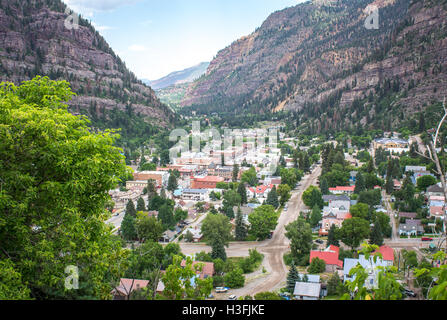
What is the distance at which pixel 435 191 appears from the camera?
120 ft

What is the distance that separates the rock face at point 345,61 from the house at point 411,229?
188 ft

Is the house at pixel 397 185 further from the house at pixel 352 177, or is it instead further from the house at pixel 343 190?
the house at pixel 352 177

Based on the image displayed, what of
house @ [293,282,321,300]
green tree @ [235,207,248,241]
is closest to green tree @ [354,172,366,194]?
green tree @ [235,207,248,241]

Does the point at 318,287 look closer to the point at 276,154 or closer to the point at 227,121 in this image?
the point at 276,154

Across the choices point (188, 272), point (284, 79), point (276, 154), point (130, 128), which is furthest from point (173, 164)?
point (284, 79)

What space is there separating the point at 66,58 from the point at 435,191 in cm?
8410

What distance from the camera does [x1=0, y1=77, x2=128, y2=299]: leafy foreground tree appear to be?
19.1 feet

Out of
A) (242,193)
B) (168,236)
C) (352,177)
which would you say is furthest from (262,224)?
(352,177)

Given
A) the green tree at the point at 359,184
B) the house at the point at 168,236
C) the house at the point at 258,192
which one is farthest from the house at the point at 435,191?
the house at the point at 168,236

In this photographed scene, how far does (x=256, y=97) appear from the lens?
162000mm

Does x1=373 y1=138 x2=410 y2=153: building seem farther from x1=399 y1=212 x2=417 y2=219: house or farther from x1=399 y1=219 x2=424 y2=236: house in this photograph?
x1=399 y1=219 x2=424 y2=236: house

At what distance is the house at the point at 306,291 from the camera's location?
18.6 metres

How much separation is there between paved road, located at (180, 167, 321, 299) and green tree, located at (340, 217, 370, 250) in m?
4.19
